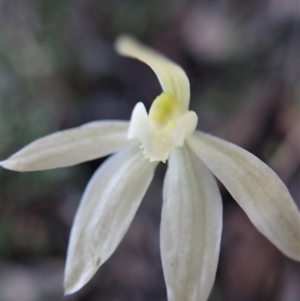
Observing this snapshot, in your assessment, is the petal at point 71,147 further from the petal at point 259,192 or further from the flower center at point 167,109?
the petal at point 259,192

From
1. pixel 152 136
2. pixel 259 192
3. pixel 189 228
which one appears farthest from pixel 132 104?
pixel 259 192

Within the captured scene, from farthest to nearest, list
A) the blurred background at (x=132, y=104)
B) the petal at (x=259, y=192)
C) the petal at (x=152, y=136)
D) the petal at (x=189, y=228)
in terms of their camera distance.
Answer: the blurred background at (x=132, y=104), the petal at (x=152, y=136), the petal at (x=189, y=228), the petal at (x=259, y=192)

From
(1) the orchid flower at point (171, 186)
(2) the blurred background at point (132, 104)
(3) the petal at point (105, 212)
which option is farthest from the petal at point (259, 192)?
(2) the blurred background at point (132, 104)

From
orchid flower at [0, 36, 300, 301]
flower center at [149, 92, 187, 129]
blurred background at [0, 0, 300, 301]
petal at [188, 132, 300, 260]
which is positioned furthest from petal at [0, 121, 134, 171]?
blurred background at [0, 0, 300, 301]

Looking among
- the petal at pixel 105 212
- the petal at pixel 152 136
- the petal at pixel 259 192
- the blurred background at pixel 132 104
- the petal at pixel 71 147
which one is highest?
the petal at pixel 259 192

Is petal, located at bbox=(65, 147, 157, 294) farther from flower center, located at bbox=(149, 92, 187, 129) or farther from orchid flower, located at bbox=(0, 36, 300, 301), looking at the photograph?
flower center, located at bbox=(149, 92, 187, 129)

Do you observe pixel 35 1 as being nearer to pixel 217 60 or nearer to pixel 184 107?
pixel 217 60
